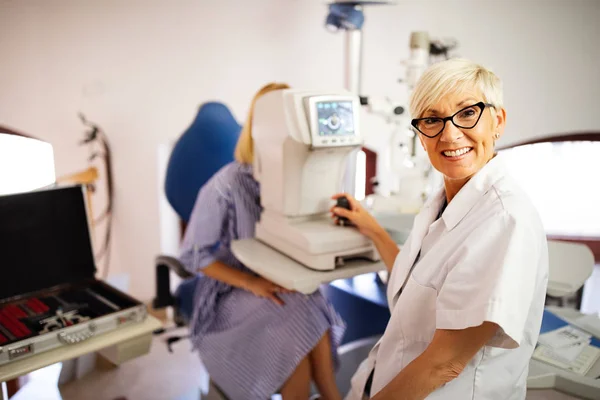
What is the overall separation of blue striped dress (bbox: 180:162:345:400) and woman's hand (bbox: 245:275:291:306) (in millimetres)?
21

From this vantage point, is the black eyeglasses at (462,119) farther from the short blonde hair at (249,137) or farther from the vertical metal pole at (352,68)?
the vertical metal pole at (352,68)

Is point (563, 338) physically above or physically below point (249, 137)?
below

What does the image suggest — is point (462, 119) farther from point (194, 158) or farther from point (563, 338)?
point (194, 158)

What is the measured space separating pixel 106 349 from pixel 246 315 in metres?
0.46

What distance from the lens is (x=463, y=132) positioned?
1010mm

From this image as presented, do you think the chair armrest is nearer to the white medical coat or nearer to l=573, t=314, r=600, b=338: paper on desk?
the white medical coat

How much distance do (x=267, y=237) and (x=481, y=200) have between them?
84 centimetres

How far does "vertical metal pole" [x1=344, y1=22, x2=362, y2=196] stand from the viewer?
2699mm

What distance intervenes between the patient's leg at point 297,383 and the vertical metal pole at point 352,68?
46.0 inches

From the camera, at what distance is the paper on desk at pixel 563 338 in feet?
4.42

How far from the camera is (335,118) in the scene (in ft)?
4.86

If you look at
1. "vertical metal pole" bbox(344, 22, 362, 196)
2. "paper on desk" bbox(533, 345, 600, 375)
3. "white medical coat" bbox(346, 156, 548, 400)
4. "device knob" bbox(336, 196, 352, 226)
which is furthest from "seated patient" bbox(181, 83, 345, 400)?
"vertical metal pole" bbox(344, 22, 362, 196)

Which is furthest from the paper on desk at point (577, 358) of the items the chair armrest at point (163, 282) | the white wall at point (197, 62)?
the chair armrest at point (163, 282)

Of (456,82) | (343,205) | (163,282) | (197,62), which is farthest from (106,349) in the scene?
(197,62)
